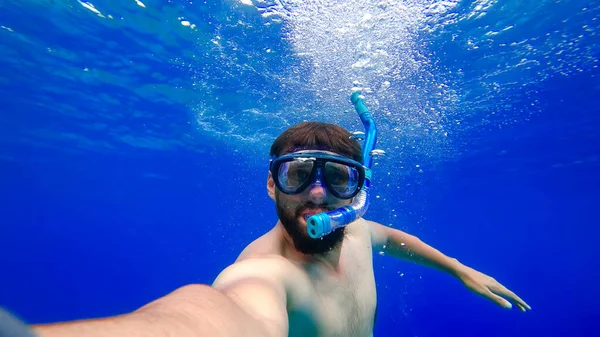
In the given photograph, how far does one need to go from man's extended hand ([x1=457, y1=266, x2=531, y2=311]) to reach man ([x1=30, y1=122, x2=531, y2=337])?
0.13 feet

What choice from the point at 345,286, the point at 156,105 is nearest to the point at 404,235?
the point at 345,286

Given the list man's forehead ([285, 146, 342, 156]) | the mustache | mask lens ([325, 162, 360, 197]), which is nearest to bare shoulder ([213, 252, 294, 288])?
the mustache

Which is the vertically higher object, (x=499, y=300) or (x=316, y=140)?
(x=316, y=140)

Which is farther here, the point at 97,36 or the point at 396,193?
the point at 396,193

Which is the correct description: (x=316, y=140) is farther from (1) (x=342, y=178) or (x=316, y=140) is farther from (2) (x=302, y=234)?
(2) (x=302, y=234)

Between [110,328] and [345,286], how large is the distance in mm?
2646

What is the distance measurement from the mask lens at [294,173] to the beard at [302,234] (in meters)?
0.20

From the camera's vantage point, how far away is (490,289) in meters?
4.82

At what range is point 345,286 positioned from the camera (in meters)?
3.48

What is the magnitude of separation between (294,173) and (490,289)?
341 cm

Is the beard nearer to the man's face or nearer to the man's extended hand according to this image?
the man's face

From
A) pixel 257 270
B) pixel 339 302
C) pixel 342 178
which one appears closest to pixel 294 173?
pixel 342 178

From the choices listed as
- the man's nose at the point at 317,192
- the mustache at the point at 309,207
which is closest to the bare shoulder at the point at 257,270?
the mustache at the point at 309,207

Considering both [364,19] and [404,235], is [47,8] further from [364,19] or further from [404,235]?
[404,235]
